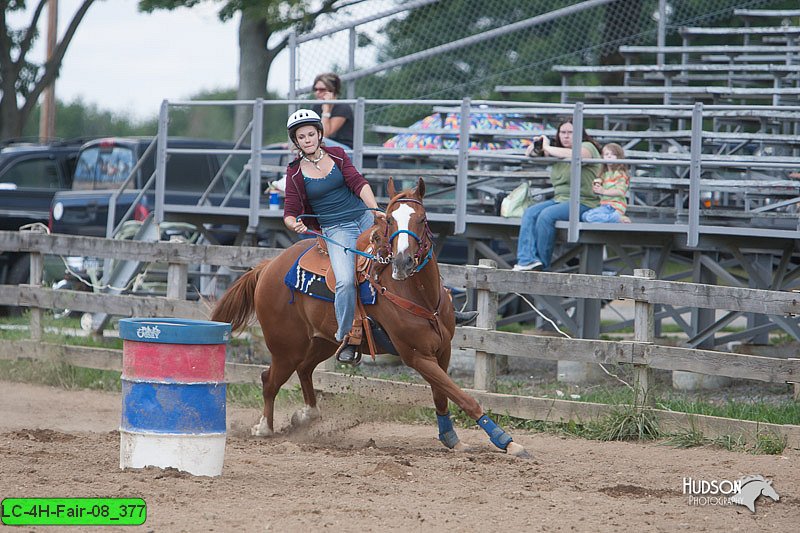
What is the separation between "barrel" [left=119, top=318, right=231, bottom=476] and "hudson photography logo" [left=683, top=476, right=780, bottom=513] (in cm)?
297

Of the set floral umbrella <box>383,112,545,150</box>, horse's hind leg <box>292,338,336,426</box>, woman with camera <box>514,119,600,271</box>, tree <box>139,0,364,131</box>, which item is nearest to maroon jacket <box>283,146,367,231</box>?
horse's hind leg <box>292,338,336,426</box>

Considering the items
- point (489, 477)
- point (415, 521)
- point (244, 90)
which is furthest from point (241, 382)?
point (244, 90)

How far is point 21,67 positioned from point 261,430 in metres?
19.6

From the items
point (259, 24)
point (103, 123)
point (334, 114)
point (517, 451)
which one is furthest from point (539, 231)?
point (103, 123)

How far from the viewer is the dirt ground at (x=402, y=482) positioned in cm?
610

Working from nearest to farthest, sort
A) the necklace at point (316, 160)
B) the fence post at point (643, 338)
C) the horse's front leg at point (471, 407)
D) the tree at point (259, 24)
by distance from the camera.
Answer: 1. the horse's front leg at point (471, 407)
2. the necklace at point (316, 160)
3. the fence post at point (643, 338)
4. the tree at point (259, 24)

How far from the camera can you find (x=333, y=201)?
8.77m

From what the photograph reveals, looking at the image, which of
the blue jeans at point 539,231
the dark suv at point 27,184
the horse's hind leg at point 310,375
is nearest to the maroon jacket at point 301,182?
the horse's hind leg at point 310,375

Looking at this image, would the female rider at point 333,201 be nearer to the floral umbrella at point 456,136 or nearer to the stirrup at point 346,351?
the stirrup at point 346,351

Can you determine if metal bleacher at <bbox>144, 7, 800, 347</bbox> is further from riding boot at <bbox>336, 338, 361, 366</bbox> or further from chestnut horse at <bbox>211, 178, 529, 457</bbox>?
riding boot at <bbox>336, 338, 361, 366</bbox>

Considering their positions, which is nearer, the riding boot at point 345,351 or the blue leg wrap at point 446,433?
the blue leg wrap at point 446,433

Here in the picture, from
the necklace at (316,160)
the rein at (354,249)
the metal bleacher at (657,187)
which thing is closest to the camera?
the rein at (354,249)

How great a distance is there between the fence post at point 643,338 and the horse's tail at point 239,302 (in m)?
3.11

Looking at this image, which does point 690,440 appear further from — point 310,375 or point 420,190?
point 310,375
